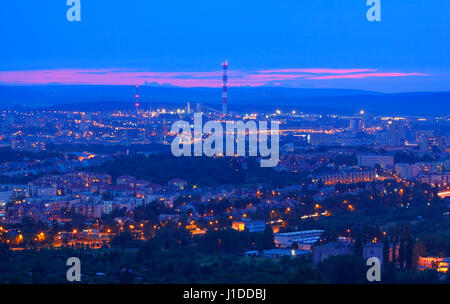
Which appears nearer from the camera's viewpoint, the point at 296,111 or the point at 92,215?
the point at 92,215

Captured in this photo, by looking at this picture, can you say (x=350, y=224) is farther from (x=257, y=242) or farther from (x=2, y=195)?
(x=2, y=195)

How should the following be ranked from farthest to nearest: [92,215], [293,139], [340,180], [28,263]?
[293,139] < [340,180] < [92,215] < [28,263]

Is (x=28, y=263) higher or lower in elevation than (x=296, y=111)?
lower

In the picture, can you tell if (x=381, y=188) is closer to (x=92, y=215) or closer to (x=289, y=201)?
(x=289, y=201)
